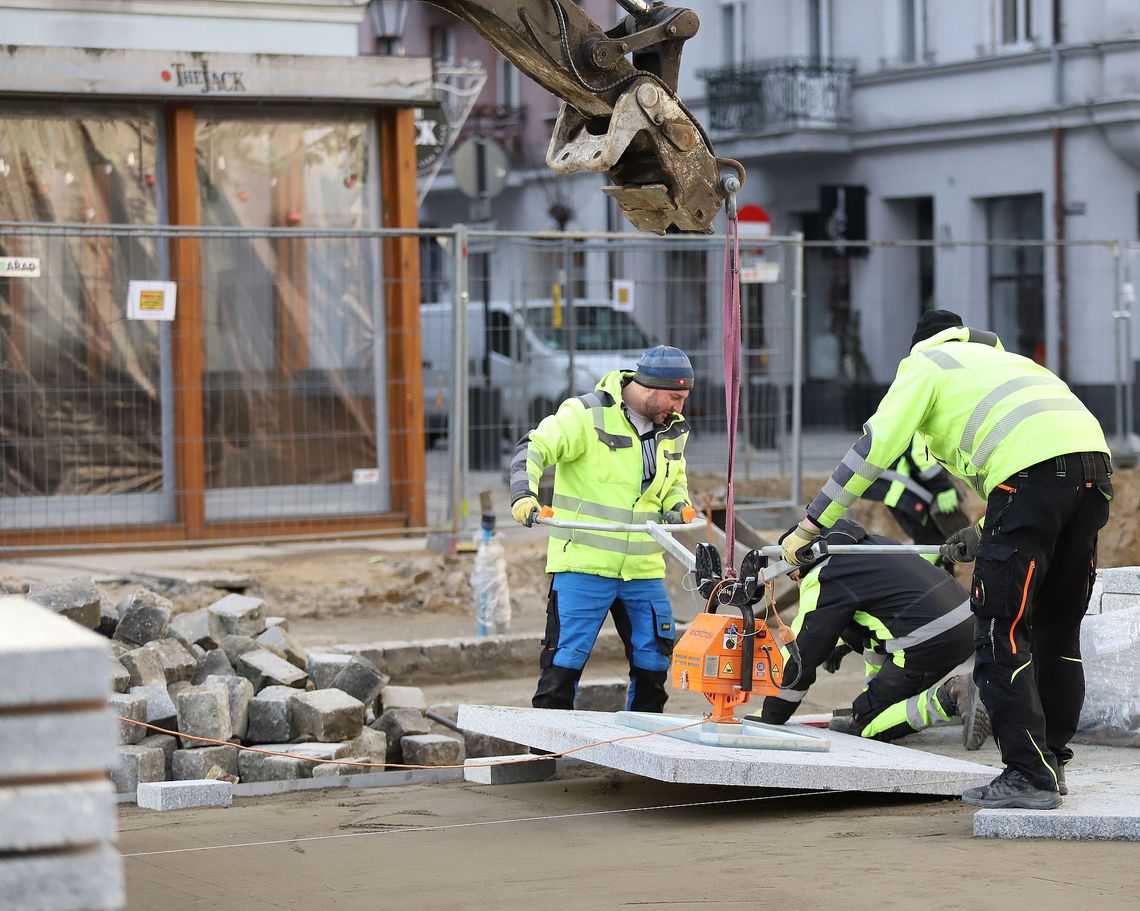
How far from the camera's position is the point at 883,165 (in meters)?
A: 27.1

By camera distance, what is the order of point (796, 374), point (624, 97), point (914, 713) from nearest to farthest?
point (624, 97)
point (914, 713)
point (796, 374)

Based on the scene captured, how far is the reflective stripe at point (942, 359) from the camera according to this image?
6.50 m

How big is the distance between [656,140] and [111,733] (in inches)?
135

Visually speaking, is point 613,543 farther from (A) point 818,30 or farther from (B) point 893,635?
(A) point 818,30

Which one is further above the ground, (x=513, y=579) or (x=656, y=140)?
(x=656, y=140)

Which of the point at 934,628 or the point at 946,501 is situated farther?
the point at 946,501

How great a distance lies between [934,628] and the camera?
25.9 ft

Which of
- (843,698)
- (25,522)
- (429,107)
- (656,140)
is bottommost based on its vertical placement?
(843,698)

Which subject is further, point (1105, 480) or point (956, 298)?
point (956, 298)

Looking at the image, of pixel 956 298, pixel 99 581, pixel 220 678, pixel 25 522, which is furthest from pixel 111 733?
pixel 956 298

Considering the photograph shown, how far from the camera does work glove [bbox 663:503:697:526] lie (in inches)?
320

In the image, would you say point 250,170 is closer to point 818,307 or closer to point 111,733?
point 111,733

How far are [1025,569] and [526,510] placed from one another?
227 centimetres

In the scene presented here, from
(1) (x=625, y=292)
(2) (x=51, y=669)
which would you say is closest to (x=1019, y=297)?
(1) (x=625, y=292)
